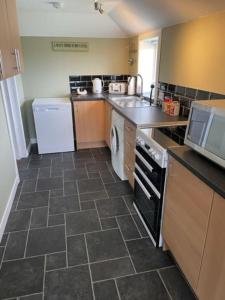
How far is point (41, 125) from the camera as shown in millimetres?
3555

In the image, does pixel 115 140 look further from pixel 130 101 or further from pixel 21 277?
pixel 21 277

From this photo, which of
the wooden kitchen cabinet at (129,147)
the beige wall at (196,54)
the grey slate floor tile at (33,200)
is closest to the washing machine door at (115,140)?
the wooden kitchen cabinet at (129,147)

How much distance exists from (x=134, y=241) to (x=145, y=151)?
80 centimetres

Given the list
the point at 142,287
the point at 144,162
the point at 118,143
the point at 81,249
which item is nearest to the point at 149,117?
the point at 118,143

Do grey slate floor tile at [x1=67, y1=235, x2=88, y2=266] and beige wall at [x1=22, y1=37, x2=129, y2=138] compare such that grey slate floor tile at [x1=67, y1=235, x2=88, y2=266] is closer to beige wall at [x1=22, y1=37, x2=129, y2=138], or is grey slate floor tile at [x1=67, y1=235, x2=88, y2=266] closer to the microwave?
the microwave

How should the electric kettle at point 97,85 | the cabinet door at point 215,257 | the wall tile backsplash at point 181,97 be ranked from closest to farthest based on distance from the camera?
1. the cabinet door at point 215,257
2. the wall tile backsplash at point 181,97
3. the electric kettle at point 97,85

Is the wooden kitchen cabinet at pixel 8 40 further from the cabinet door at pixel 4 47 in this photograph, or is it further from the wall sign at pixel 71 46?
the wall sign at pixel 71 46

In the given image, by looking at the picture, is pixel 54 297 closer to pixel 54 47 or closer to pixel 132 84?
pixel 132 84

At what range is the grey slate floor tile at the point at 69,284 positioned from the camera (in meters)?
1.49

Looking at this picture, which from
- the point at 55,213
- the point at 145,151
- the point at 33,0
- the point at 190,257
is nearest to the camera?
the point at 190,257

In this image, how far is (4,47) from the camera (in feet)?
5.44

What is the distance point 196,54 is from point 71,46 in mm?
2391

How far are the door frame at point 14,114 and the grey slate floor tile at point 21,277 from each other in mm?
1792

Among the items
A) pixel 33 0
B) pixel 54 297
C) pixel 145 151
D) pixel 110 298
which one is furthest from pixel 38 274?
pixel 33 0
